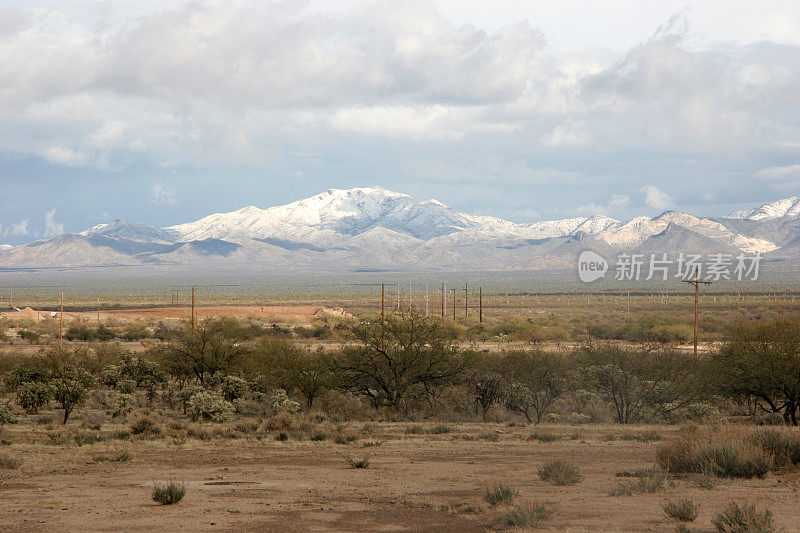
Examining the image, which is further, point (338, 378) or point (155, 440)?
point (338, 378)

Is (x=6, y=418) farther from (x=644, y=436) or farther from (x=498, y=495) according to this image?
(x=644, y=436)

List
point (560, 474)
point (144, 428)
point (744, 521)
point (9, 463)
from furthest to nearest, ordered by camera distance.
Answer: point (144, 428)
point (9, 463)
point (560, 474)
point (744, 521)

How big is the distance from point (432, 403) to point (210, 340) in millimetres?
12992

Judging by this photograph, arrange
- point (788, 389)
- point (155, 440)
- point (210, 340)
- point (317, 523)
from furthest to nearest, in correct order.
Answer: point (210, 340) → point (788, 389) → point (155, 440) → point (317, 523)

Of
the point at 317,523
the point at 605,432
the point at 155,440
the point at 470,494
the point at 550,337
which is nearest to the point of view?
the point at 317,523

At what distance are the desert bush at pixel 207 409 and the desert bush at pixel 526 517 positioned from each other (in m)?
16.1

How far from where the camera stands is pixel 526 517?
12.2 m

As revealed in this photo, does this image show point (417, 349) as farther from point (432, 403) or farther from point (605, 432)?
point (605, 432)

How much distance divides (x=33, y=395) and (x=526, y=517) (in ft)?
75.2

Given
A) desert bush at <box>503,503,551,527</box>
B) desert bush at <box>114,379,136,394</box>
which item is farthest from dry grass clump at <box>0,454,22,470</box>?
desert bush at <box>114,379,136,394</box>

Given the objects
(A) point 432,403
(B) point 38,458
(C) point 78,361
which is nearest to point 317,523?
(B) point 38,458

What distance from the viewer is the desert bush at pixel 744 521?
10688 mm

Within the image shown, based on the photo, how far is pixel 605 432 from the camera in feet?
79.0

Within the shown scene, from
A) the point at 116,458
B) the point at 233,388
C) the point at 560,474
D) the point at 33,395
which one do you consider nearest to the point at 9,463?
the point at 116,458
